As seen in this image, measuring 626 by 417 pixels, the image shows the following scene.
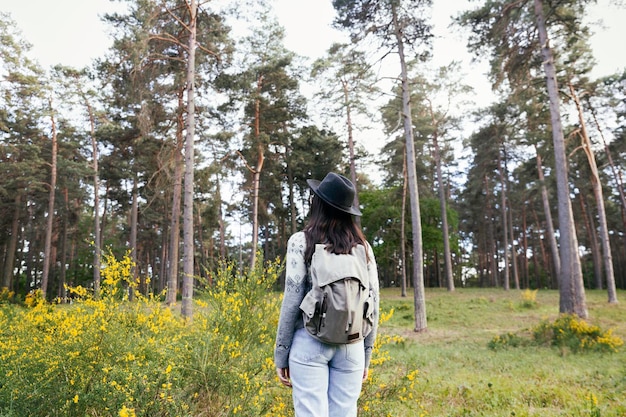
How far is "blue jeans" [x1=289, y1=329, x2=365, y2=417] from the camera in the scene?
86.4 inches

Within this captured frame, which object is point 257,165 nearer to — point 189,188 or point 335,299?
point 189,188

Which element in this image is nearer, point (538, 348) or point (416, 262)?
point (538, 348)

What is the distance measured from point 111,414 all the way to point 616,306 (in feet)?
67.2

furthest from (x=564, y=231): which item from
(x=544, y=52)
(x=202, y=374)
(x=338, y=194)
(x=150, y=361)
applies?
(x=150, y=361)

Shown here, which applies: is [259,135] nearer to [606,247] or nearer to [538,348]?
[538,348]

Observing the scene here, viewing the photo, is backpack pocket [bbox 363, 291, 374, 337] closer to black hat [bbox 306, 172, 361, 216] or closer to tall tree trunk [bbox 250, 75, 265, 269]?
black hat [bbox 306, 172, 361, 216]

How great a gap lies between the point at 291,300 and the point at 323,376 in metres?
0.46

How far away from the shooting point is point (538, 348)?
9766mm

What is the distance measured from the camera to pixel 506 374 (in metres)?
6.87

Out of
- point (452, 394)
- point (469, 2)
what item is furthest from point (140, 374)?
point (469, 2)

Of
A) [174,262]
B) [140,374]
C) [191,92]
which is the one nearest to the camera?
[140,374]

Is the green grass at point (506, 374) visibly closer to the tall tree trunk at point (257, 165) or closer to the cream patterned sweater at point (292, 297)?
the cream patterned sweater at point (292, 297)

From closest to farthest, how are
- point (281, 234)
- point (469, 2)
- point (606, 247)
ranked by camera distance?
point (469, 2), point (606, 247), point (281, 234)

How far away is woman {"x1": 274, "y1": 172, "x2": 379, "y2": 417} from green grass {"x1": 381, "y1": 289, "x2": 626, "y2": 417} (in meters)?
2.64
